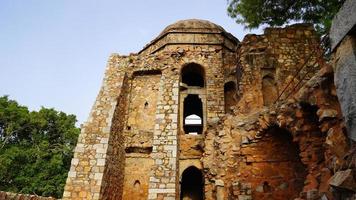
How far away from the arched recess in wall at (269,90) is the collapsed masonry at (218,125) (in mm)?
35

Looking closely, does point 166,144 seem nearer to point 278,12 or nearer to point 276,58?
point 276,58

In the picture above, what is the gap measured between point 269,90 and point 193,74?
509cm

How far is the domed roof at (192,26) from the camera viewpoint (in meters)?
14.5

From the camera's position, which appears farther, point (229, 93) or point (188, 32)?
point (188, 32)

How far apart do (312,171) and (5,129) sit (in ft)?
64.6

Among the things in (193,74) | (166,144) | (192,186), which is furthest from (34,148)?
(166,144)

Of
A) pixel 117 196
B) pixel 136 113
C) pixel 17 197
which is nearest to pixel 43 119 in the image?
pixel 136 113

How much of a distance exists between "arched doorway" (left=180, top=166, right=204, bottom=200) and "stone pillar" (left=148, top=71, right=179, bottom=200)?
2863 mm

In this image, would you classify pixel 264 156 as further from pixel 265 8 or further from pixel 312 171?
pixel 265 8

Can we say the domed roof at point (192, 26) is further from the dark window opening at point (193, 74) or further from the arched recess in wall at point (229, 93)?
the arched recess in wall at point (229, 93)

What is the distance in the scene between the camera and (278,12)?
1076cm

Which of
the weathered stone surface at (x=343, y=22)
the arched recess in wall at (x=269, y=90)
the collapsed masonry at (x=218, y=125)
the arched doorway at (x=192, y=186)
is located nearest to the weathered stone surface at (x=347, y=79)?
the weathered stone surface at (x=343, y=22)

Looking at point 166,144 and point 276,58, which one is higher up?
point 276,58

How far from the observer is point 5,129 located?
746 inches
